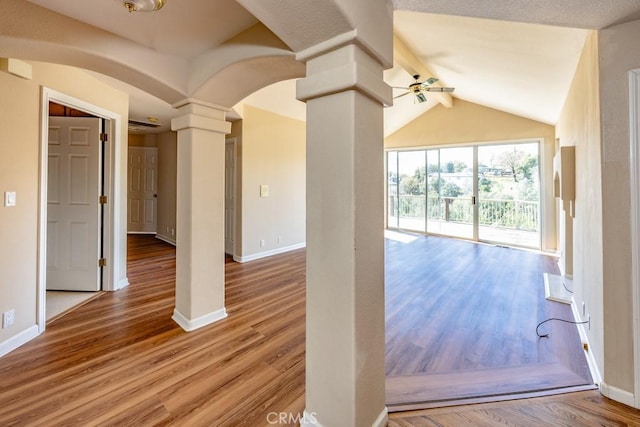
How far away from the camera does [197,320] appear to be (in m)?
2.57

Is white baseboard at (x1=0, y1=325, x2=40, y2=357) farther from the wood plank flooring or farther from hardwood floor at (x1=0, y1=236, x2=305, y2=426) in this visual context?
the wood plank flooring

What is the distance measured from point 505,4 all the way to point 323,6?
1.09m

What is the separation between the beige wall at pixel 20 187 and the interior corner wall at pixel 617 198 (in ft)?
13.3

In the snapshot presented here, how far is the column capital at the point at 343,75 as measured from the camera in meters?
1.22

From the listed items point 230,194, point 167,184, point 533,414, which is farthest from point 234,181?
point 533,414

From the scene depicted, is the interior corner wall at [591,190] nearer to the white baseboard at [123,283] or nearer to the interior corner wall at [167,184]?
the white baseboard at [123,283]

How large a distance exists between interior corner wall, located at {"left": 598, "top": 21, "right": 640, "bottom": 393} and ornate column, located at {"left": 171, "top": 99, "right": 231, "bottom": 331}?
2.77 metres

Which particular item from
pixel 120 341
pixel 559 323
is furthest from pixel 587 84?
pixel 120 341

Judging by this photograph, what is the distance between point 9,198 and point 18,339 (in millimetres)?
1117

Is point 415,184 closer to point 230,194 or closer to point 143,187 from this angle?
point 230,194

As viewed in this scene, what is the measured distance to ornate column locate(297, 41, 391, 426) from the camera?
1.25 meters

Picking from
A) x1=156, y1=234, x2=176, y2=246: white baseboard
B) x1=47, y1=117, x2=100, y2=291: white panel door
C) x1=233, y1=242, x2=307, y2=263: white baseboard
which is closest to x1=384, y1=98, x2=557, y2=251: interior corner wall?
x1=233, y1=242, x2=307, y2=263: white baseboard

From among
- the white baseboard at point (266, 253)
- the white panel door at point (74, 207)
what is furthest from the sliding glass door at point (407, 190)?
the white panel door at point (74, 207)

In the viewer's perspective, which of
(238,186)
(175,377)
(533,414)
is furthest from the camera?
(238,186)
